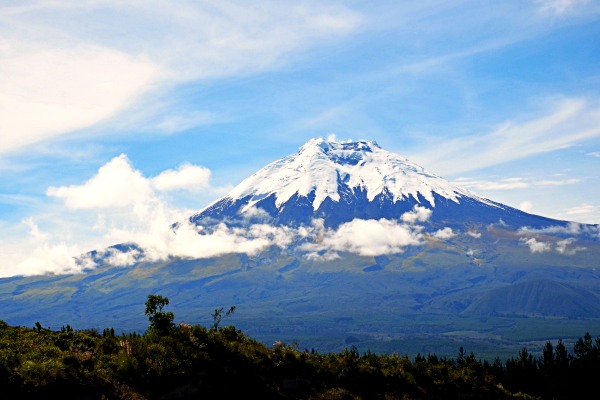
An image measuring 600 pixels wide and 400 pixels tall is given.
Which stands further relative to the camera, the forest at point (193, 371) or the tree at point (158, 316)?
the tree at point (158, 316)

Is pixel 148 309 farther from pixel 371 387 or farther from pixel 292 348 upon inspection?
pixel 371 387

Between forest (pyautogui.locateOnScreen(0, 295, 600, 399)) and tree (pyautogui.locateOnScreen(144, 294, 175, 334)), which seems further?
tree (pyautogui.locateOnScreen(144, 294, 175, 334))

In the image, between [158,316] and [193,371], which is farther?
[158,316]

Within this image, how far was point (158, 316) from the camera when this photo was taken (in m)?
33.3

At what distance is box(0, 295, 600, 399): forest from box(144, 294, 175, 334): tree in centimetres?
6

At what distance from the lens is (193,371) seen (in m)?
28.6

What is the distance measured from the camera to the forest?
84.2 ft

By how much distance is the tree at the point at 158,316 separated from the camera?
33.2 meters

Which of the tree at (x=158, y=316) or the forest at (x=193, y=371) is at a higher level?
the tree at (x=158, y=316)

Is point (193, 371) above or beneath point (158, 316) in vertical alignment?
beneath

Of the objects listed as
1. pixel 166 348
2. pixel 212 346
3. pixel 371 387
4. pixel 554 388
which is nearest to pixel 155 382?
pixel 166 348

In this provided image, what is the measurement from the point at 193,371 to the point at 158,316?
589 cm

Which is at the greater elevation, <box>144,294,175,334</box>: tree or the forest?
<box>144,294,175,334</box>: tree

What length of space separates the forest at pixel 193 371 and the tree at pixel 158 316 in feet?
0.20
